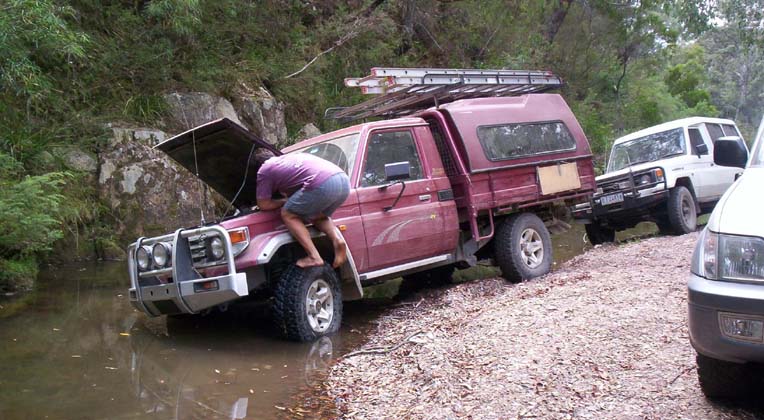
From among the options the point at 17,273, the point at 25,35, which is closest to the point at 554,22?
the point at 25,35

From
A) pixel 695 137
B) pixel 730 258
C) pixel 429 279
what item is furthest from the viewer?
pixel 695 137

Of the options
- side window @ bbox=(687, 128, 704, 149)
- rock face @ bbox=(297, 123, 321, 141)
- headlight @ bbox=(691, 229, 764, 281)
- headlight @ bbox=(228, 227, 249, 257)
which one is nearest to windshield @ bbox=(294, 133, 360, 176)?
headlight @ bbox=(228, 227, 249, 257)

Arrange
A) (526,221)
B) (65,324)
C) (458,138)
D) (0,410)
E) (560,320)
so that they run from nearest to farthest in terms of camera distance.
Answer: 1. (0,410)
2. (560,320)
3. (65,324)
4. (458,138)
5. (526,221)

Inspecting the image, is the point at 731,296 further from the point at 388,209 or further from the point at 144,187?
the point at 144,187

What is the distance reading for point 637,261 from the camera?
26.2 feet

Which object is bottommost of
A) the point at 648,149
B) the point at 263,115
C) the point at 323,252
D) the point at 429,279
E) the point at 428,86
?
the point at 429,279

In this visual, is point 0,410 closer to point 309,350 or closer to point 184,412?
point 184,412

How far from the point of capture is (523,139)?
8.31 meters

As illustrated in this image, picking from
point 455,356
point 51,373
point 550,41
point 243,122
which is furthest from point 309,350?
point 550,41

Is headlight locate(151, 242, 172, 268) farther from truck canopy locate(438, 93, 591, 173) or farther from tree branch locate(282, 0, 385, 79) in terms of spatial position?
tree branch locate(282, 0, 385, 79)

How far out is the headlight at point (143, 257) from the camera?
5922 millimetres

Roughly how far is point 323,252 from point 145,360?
1867 millimetres

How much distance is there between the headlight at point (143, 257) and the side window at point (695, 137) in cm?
937

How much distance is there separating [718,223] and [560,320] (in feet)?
6.69
